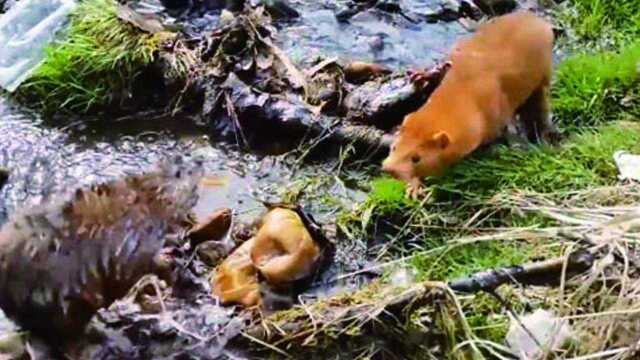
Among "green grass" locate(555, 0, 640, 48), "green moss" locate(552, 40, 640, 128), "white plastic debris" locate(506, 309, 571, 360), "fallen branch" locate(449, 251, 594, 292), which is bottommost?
"green grass" locate(555, 0, 640, 48)

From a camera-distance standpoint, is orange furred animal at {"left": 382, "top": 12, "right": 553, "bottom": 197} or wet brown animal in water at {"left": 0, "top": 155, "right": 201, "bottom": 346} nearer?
wet brown animal in water at {"left": 0, "top": 155, "right": 201, "bottom": 346}

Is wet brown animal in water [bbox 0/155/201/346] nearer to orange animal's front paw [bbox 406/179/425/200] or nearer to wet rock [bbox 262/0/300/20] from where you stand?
orange animal's front paw [bbox 406/179/425/200]

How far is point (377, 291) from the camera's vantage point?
10.7 ft

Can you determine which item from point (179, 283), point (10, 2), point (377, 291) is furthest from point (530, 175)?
point (10, 2)

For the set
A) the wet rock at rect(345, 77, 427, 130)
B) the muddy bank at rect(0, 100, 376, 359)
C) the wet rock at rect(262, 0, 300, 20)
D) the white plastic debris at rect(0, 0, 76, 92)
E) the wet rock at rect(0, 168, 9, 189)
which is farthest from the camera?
the wet rock at rect(262, 0, 300, 20)

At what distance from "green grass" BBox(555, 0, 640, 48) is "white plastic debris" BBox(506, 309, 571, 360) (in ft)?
6.35

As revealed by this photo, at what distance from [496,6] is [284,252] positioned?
205 cm

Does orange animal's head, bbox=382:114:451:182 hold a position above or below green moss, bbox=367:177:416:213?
above

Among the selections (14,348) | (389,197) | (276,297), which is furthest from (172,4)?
(14,348)

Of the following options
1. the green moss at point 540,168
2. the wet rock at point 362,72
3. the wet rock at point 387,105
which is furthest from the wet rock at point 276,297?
the wet rock at point 362,72

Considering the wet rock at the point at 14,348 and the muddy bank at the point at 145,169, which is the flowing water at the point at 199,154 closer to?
the muddy bank at the point at 145,169

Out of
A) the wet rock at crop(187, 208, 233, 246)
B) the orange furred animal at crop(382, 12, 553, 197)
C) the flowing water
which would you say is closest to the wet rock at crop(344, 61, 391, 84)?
the flowing water

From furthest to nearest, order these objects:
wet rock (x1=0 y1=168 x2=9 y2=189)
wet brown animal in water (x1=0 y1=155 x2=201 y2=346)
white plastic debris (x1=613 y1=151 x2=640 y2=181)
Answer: wet rock (x1=0 y1=168 x2=9 y2=189) → white plastic debris (x1=613 y1=151 x2=640 y2=181) → wet brown animal in water (x1=0 y1=155 x2=201 y2=346)

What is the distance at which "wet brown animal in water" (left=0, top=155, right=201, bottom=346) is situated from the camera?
2.86 metres
